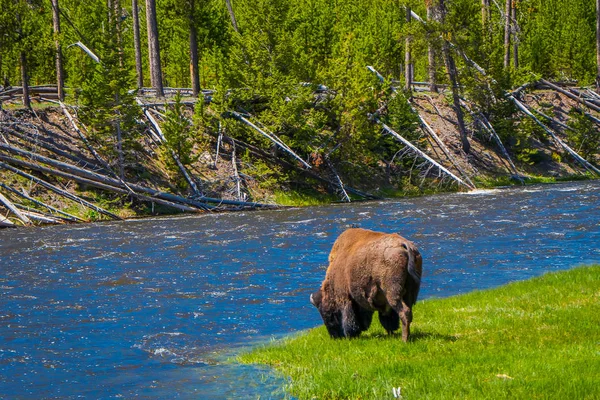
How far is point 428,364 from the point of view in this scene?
8992 millimetres

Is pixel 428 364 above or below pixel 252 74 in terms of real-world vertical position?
below

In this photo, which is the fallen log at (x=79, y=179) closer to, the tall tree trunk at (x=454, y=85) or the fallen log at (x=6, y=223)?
the fallen log at (x=6, y=223)

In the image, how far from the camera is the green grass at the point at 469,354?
7.99 meters

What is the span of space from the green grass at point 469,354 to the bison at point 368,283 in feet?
0.91

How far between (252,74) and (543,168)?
51.6ft

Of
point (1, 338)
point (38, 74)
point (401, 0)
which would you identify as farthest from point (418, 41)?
point (1, 338)

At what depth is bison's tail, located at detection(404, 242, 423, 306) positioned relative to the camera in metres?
9.65

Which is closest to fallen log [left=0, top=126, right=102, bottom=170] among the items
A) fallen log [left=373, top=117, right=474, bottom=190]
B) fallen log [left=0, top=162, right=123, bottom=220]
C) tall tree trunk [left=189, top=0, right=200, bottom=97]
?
fallen log [left=0, top=162, right=123, bottom=220]

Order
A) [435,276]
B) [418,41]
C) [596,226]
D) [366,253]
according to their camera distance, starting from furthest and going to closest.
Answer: [418,41]
[596,226]
[435,276]
[366,253]

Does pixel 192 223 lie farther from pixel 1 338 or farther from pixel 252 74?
pixel 1 338

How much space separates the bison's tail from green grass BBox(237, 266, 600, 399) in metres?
0.59

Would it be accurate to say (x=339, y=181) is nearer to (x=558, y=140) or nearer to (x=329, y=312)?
(x=558, y=140)

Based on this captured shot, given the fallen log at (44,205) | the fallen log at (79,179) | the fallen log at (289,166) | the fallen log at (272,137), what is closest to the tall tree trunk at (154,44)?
the fallen log at (272,137)

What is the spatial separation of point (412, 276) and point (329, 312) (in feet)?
4.96
